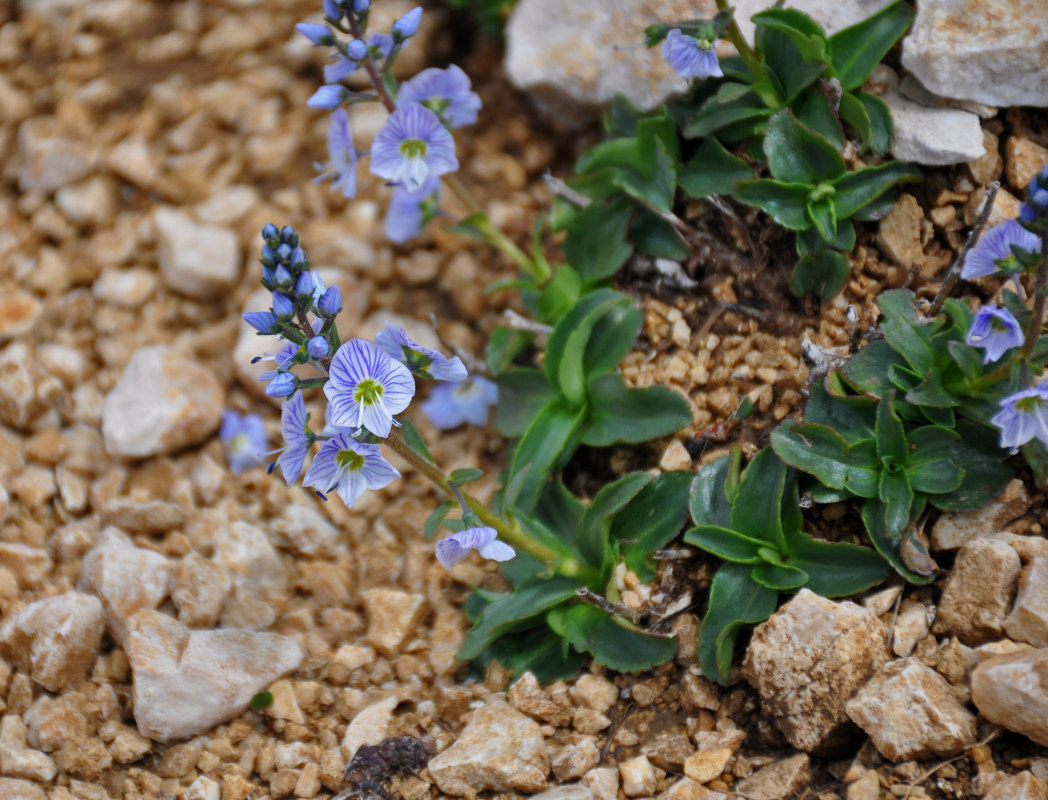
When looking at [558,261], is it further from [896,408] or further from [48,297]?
[48,297]

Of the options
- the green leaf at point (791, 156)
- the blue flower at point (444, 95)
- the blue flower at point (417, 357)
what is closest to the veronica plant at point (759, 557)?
the blue flower at point (417, 357)

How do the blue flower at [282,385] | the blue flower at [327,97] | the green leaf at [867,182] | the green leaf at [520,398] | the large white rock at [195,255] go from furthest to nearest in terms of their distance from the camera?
1. the large white rock at [195,255]
2. the green leaf at [520,398]
3. the blue flower at [327,97]
4. the green leaf at [867,182]
5. the blue flower at [282,385]

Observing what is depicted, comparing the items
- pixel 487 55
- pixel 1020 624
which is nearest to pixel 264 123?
pixel 487 55

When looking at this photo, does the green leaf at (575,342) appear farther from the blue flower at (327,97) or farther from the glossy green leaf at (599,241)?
the blue flower at (327,97)

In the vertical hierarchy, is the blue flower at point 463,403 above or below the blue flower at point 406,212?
below

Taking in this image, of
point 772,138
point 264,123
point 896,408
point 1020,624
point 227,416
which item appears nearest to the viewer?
point 1020,624

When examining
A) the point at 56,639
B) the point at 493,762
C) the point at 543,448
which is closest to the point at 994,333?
the point at 543,448
